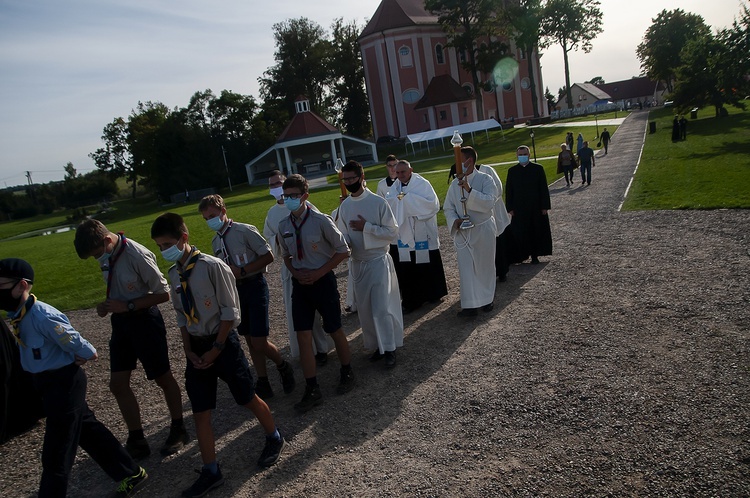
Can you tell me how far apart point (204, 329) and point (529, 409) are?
2757 mm

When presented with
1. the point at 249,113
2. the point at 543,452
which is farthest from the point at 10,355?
the point at 249,113

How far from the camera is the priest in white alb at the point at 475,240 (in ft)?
24.3

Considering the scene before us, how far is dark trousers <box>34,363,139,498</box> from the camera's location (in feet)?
12.8

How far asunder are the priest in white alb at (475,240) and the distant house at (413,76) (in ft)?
185

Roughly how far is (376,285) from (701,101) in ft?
163

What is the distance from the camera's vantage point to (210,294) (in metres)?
4.23

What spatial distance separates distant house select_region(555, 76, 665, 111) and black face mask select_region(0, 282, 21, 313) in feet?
371

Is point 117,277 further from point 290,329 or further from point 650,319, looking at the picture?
point 650,319

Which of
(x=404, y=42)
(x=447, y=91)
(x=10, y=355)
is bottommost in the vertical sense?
(x=10, y=355)

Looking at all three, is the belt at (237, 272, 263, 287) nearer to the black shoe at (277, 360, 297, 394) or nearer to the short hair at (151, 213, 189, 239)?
the black shoe at (277, 360, 297, 394)

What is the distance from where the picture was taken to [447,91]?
6219cm

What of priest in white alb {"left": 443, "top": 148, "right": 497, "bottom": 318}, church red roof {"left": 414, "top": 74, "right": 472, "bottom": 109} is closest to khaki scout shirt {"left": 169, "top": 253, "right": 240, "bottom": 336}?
priest in white alb {"left": 443, "top": 148, "right": 497, "bottom": 318}

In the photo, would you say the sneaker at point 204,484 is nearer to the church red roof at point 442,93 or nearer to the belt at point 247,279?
the belt at point 247,279

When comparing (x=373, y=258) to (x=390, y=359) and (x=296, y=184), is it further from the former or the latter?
(x=296, y=184)
